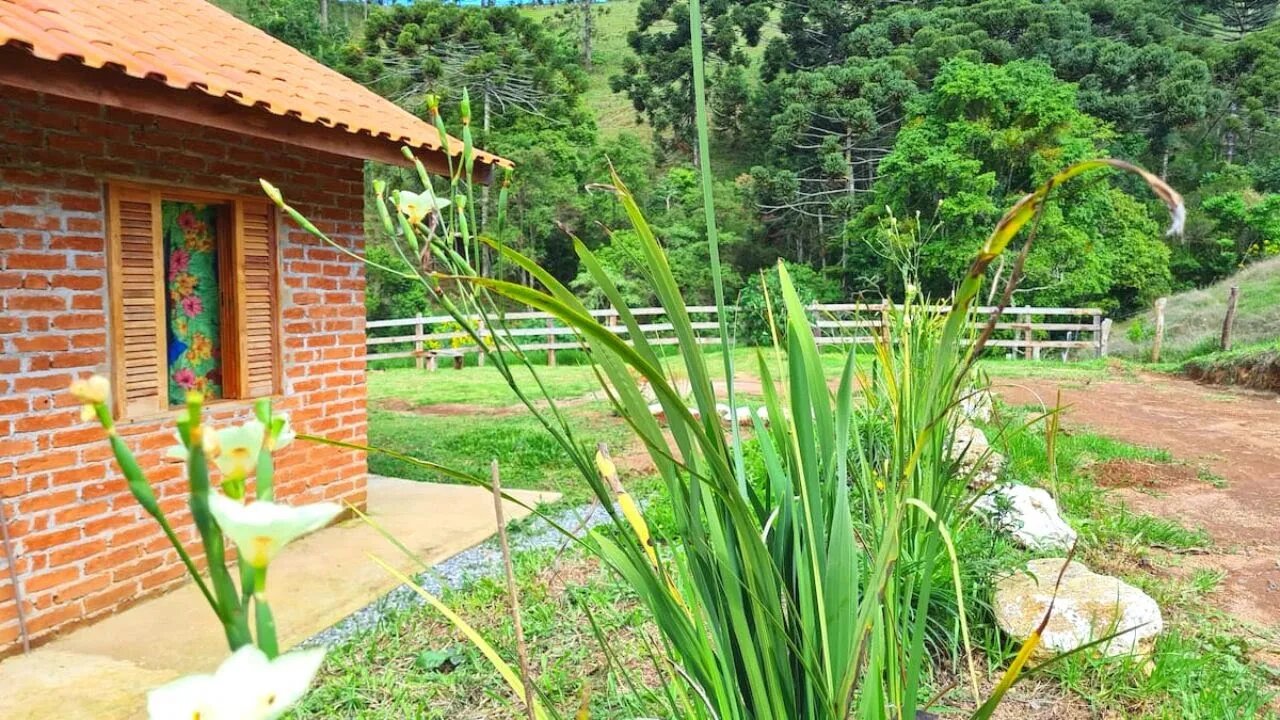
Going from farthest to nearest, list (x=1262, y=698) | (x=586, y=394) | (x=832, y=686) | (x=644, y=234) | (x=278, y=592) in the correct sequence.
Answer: (x=586, y=394) < (x=278, y=592) < (x=1262, y=698) < (x=832, y=686) < (x=644, y=234)

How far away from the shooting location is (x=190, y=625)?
3.08 meters

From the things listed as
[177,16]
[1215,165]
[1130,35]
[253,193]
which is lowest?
[253,193]

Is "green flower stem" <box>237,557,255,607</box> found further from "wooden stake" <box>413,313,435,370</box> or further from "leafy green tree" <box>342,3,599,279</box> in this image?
"leafy green tree" <box>342,3,599,279</box>

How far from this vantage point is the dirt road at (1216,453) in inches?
137

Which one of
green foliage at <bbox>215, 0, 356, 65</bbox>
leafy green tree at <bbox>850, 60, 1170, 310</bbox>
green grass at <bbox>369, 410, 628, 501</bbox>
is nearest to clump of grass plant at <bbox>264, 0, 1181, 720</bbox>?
green grass at <bbox>369, 410, 628, 501</bbox>

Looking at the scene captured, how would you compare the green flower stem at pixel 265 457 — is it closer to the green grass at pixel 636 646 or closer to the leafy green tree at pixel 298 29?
the green grass at pixel 636 646

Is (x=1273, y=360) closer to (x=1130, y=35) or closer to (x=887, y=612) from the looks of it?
(x=887, y=612)

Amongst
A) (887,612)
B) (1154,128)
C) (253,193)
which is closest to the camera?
(887,612)

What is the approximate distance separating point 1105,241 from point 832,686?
22.4 meters

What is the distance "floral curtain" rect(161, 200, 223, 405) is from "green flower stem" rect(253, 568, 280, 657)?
360 cm

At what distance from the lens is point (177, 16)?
4.03m

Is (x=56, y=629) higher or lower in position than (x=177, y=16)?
lower

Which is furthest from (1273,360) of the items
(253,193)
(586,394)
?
(253,193)

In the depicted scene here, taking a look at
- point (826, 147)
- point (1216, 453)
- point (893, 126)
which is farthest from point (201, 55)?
point (893, 126)
